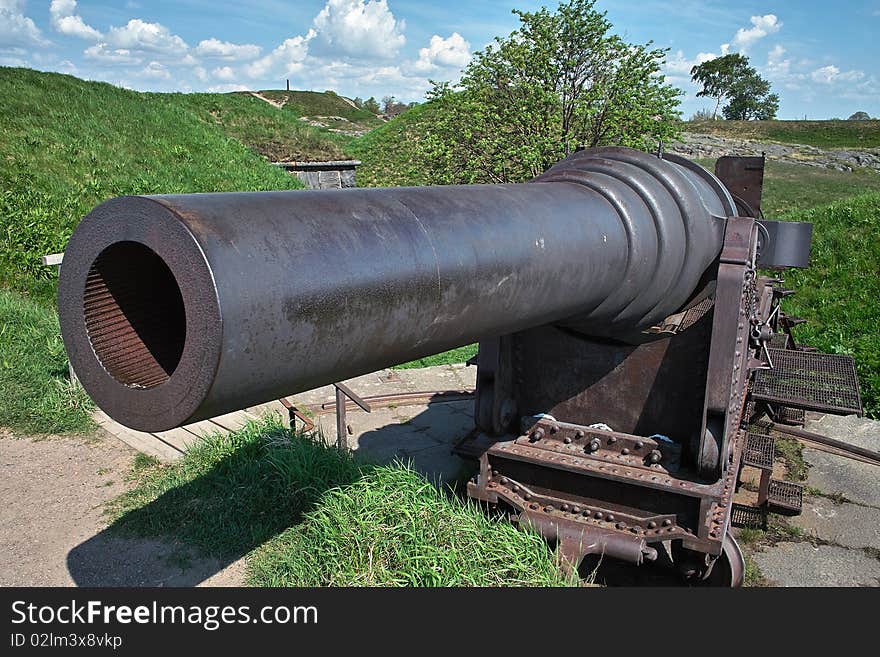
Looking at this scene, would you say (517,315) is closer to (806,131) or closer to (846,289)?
(846,289)

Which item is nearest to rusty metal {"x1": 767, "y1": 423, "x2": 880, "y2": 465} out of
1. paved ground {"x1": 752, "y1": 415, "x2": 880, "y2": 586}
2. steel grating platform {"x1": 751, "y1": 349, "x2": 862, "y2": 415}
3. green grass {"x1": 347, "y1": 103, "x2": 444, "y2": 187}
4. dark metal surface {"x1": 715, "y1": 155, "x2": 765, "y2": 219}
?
paved ground {"x1": 752, "y1": 415, "x2": 880, "y2": 586}

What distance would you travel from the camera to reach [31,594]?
3291 millimetres

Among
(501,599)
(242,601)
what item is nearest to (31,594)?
(242,601)

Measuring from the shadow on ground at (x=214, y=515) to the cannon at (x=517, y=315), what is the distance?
3.18 feet

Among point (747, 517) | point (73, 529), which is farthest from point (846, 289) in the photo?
point (73, 529)

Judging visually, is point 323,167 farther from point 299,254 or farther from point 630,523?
point 299,254

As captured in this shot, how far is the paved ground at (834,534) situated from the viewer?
391 cm

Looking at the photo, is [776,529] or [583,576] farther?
[776,529]

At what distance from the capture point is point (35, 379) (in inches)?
247

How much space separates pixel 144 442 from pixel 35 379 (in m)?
1.61

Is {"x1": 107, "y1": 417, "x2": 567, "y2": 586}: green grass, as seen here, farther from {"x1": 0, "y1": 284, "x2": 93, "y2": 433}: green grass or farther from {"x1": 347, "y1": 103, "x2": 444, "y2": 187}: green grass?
{"x1": 347, "y1": 103, "x2": 444, "y2": 187}: green grass

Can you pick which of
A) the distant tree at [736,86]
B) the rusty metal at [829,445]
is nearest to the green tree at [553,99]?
the rusty metal at [829,445]

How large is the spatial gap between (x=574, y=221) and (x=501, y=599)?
1439mm

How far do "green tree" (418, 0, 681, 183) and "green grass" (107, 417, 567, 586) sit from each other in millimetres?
8066
